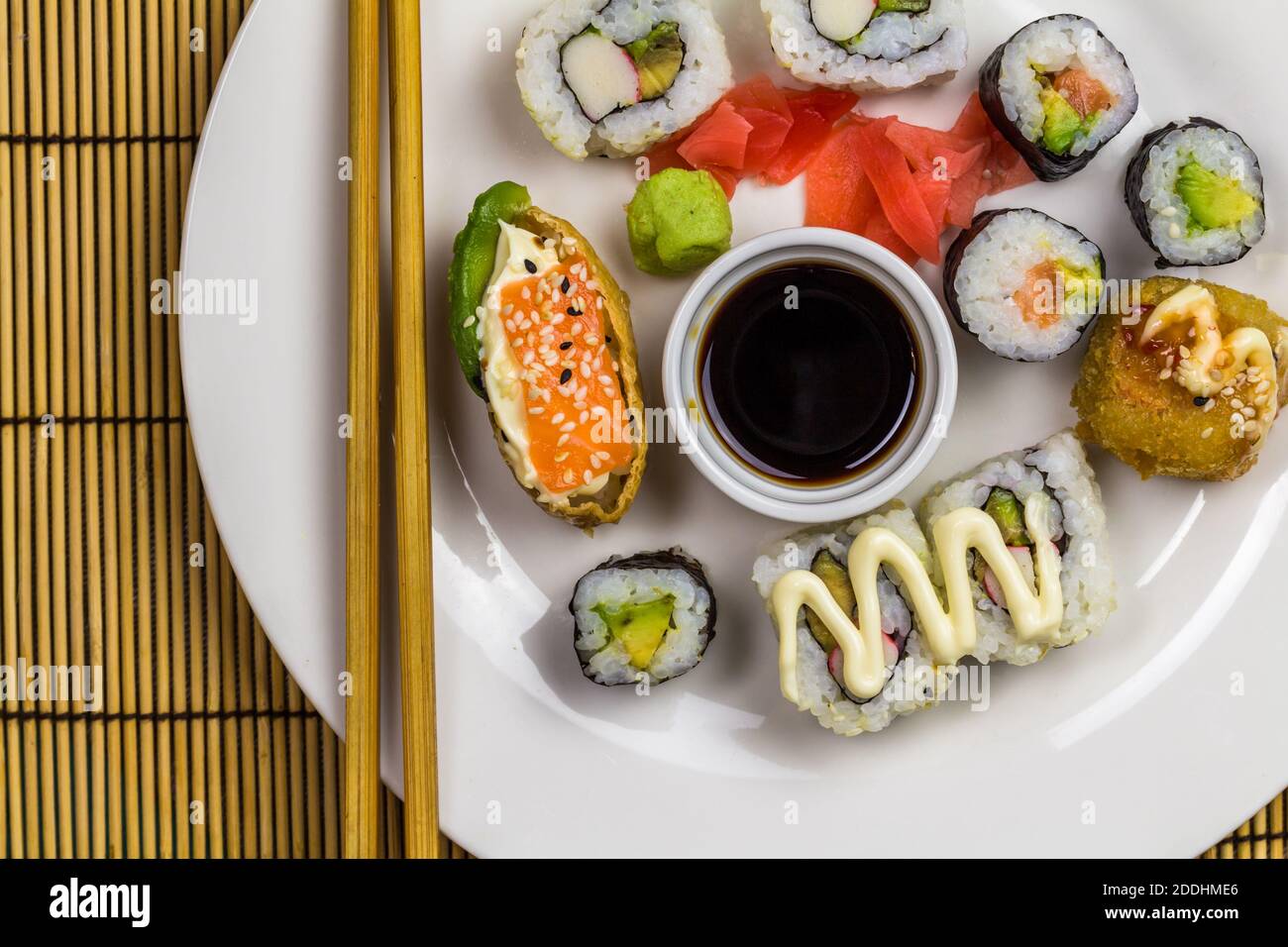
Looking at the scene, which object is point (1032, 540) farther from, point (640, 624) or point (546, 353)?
point (546, 353)

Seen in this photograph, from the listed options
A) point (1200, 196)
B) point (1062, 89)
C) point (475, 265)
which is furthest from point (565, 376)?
point (1200, 196)

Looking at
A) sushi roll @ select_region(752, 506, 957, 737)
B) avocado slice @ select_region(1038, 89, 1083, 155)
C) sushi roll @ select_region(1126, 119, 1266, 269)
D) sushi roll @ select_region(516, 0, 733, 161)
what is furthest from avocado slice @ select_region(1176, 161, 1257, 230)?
sushi roll @ select_region(516, 0, 733, 161)

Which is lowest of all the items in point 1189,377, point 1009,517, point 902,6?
point 1009,517

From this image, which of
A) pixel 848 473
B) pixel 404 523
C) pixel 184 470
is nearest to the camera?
pixel 404 523

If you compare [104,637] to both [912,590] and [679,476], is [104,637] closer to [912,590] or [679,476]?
[679,476]

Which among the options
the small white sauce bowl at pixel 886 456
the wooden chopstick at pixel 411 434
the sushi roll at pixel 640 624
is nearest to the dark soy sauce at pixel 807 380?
the small white sauce bowl at pixel 886 456

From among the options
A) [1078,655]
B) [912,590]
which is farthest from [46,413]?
[1078,655]
